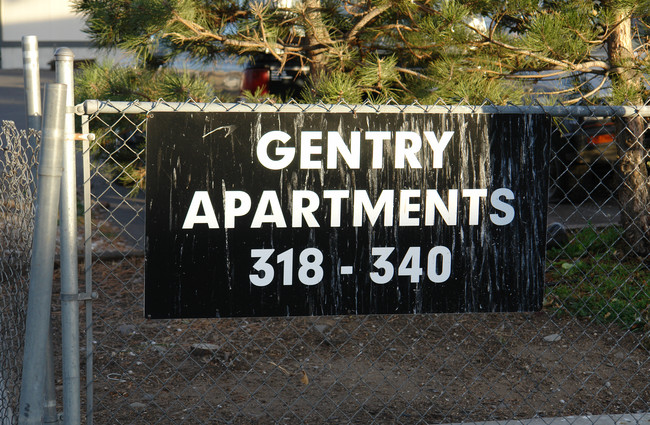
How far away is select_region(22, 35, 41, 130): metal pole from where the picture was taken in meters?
2.80

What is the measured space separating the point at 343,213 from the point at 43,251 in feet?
3.91

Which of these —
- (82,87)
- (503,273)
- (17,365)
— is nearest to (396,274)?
(503,273)

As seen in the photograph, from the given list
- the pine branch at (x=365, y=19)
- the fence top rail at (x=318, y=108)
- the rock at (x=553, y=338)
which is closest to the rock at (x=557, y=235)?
the rock at (x=553, y=338)

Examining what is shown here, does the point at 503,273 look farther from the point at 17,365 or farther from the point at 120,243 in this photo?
the point at 120,243

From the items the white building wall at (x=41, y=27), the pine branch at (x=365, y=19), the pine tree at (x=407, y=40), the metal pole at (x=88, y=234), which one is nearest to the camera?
the metal pole at (x=88, y=234)

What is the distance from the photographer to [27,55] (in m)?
3.15

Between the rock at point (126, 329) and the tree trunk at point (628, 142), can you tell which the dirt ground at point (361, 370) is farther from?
the tree trunk at point (628, 142)

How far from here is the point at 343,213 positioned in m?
2.93

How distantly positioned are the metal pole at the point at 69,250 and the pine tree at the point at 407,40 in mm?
2062

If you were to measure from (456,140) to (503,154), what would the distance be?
22 cm

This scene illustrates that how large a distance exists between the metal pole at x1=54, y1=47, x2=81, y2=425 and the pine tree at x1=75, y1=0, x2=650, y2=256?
2062 mm

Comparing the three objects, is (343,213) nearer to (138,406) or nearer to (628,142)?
(138,406)

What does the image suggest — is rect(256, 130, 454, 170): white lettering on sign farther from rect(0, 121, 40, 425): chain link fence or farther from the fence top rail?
rect(0, 121, 40, 425): chain link fence

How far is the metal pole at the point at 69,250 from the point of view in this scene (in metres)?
2.51
